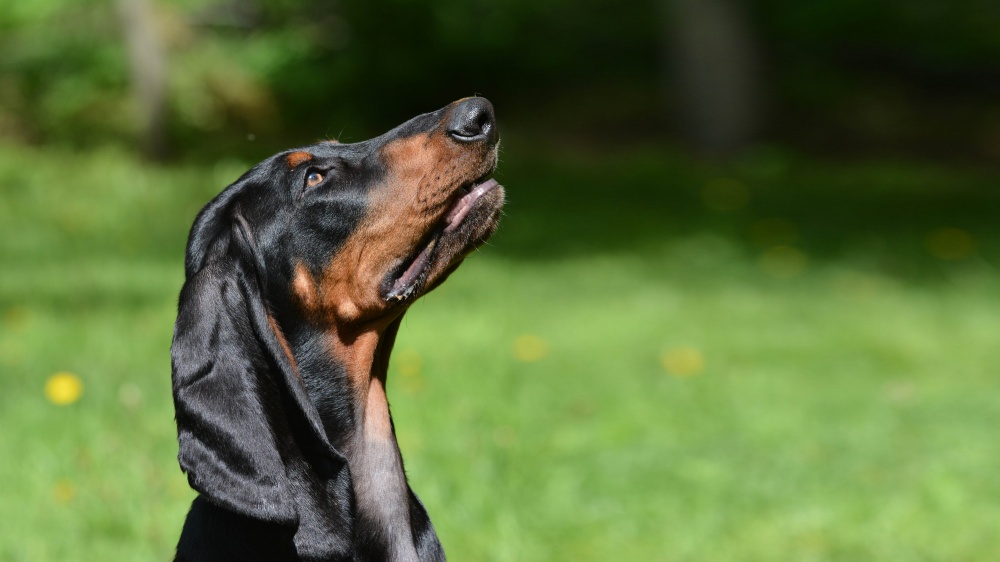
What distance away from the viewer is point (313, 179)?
3.21m

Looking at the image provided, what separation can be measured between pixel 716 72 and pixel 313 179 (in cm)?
1105

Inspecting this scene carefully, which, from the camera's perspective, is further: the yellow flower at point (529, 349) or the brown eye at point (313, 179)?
the yellow flower at point (529, 349)

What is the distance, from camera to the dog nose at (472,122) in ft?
10.2

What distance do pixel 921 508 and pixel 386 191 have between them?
2918mm

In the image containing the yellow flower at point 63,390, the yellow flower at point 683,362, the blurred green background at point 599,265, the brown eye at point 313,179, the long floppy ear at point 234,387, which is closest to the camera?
the long floppy ear at point 234,387

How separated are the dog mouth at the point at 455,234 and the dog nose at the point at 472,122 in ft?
0.42

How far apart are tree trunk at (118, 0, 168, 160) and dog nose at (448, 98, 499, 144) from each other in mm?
9058

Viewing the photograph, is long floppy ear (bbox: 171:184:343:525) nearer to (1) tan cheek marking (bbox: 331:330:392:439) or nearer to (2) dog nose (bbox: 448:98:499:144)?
(1) tan cheek marking (bbox: 331:330:392:439)

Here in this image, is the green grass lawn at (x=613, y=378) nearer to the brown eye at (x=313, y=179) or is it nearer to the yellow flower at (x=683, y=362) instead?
the yellow flower at (x=683, y=362)

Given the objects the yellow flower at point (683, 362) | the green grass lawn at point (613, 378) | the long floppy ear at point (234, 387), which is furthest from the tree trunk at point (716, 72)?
the long floppy ear at point (234, 387)

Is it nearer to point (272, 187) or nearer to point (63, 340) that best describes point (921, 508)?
point (272, 187)

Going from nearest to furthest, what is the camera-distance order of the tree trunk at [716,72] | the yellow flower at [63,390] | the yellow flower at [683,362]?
the yellow flower at [63,390] → the yellow flower at [683,362] → the tree trunk at [716,72]

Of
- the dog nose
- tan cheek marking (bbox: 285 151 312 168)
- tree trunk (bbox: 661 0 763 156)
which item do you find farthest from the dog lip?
tree trunk (bbox: 661 0 763 156)

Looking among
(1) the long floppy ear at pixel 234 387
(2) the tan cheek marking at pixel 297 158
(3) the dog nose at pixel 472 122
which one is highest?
(3) the dog nose at pixel 472 122
